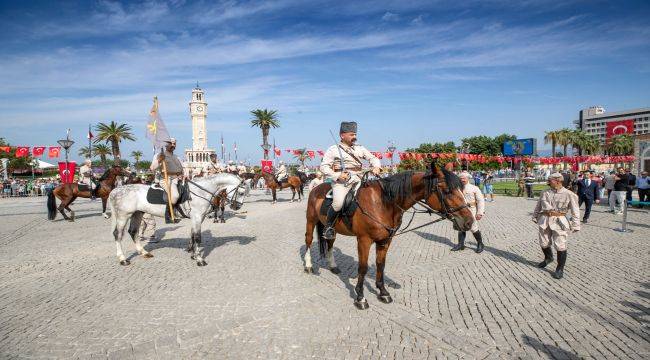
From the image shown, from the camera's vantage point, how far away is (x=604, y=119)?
15600 cm

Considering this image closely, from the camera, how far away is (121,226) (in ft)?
27.7

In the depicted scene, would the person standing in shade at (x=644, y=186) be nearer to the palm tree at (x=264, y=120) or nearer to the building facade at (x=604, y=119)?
the palm tree at (x=264, y=120)

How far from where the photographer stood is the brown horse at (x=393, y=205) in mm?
4797

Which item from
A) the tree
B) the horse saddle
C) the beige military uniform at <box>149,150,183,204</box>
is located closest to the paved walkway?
the horse saddle

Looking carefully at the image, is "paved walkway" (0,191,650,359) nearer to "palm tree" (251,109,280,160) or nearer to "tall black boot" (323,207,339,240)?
"tall black boot" (323,207,339,240)

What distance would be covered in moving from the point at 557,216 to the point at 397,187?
4.14 metres

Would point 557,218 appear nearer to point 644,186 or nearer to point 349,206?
point 349,206

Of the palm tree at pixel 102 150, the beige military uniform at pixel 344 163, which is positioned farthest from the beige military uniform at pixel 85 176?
the palm tree at pixel 102 150

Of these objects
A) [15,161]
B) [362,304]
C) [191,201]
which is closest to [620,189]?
[362,304]

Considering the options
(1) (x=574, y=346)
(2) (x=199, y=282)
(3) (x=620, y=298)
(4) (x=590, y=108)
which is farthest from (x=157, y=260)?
(4) (x=590, y=108)

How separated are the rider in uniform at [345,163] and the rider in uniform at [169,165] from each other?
4.62 meters

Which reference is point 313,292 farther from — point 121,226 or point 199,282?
point 121,226

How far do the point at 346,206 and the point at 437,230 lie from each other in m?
7.31

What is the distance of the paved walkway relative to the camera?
4.28 m
